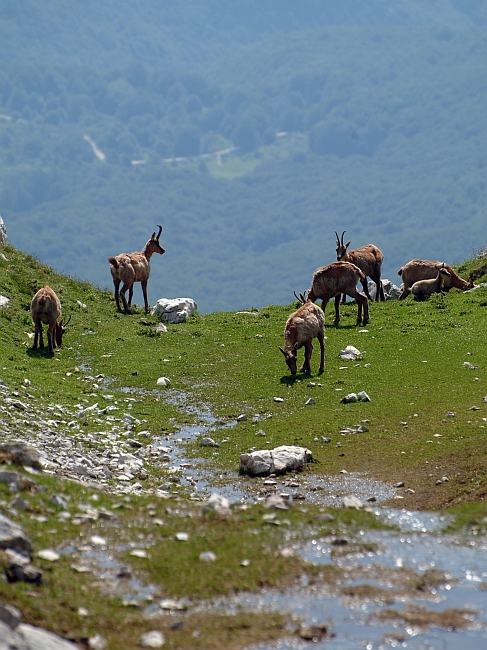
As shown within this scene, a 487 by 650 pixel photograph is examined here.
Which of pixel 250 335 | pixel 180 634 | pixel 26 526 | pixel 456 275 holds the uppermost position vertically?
pixel 456 275

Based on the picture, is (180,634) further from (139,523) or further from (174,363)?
(174,363)

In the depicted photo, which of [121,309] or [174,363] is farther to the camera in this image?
[121,309]

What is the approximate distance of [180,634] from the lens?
33.5 feet

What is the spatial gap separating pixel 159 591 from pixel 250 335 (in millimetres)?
20963

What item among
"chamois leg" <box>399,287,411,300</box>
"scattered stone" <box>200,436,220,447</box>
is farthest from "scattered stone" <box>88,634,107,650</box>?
"chamois leg" <box>399,287,411,300</box>

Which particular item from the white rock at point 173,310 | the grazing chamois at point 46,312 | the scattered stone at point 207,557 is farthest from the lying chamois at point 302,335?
the scattered stone at point 207,557

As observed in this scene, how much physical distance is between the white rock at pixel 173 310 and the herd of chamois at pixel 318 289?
1336 mm

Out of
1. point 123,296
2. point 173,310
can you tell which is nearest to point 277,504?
point 173,310

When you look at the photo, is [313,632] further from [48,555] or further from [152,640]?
[48,555]

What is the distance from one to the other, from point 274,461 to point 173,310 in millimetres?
18724

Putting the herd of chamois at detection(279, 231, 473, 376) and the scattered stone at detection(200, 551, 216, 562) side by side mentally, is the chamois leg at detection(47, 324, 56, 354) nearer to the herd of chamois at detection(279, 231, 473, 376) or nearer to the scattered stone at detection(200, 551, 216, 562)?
the herd of chamois at detection(279, 231, 473, 376)

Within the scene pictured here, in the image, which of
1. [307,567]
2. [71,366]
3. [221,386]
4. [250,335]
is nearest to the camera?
[307,567]

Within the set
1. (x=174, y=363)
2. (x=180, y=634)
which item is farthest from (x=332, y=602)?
(x=174, y=363)

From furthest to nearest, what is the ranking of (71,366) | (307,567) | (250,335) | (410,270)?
(410,270)
(250,335)
(71,366)
(307,567)
